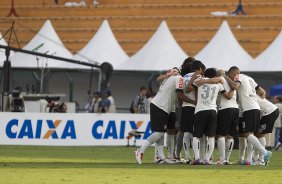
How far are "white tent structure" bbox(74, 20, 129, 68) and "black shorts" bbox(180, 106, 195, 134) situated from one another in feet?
71.5

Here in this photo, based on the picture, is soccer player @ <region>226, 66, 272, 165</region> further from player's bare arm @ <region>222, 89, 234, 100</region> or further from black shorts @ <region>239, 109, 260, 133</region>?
player's bare arm @ <region>222, 89, 234, 100</region>

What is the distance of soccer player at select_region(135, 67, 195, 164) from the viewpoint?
22672 mm

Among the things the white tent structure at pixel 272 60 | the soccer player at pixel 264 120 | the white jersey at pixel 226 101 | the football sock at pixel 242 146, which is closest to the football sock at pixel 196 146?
the white jersey at pixel 226 101

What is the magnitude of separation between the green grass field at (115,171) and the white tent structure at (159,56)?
1663 centimetres

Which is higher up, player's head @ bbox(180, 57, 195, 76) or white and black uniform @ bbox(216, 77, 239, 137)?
player's head @ bbox(180, 57, 195, 76)

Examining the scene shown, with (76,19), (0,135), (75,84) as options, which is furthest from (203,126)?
(76,19)

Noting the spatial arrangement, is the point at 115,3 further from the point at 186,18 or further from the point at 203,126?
the point at 203,126

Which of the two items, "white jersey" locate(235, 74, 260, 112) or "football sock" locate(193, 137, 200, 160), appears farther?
"white jersey" locate(235, 74, 260, 112)

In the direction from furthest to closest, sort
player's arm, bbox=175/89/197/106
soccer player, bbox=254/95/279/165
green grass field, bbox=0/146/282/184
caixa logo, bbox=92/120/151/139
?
1. caixa logo, bbox=92/120/151/139
2. soccer player, bbox=254/95/279/165
3. player's arm, bbox=175/89/197/106
4. green grass field, bbox=0/146/282/184

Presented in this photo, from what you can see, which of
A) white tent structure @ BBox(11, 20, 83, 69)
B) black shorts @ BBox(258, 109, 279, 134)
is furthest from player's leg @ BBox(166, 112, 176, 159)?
white tent structure @ BBox(11, 20, 83, 69)

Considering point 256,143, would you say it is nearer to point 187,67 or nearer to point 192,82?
point 192,82

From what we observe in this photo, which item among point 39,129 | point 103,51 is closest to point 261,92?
point 39,129

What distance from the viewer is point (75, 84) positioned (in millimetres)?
52000

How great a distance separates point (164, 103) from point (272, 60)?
19114 mm
